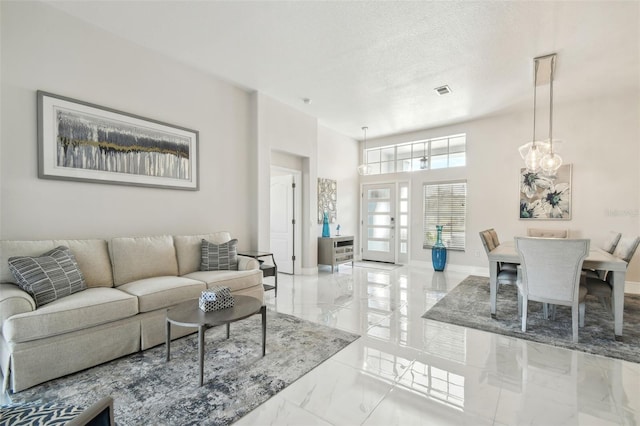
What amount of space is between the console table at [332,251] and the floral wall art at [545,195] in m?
3.45

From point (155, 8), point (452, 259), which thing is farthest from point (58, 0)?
point (452, 259)

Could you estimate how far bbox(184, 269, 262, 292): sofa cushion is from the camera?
3.11 m

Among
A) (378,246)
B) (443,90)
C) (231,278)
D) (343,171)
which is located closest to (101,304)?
(231,278)

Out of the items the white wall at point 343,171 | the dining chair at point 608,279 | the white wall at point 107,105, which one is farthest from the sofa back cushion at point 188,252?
the dining chair at point 608,279

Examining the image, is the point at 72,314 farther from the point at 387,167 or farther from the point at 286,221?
the point at 387,167

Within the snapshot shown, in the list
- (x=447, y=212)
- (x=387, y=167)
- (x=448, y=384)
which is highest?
(x=387, y=167)

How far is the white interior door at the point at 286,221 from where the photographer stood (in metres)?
5.78

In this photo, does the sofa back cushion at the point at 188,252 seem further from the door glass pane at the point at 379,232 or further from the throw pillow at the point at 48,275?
the door glass pane at the point at 379,232

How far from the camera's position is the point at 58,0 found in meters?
2.65

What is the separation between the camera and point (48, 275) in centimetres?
228

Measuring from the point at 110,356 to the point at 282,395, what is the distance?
1.48 meters

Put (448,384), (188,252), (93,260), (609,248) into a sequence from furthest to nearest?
(609,248)
(188,252)
(93,260)
(448,384)

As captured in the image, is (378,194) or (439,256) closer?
(439,256)

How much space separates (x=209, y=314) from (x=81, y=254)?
150cm
